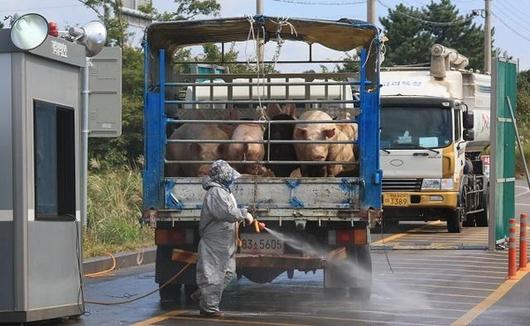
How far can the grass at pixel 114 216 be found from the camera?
593 inches

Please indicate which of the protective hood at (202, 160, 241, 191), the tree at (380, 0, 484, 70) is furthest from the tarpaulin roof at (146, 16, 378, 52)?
the tree at (380, 0, 484, 70)

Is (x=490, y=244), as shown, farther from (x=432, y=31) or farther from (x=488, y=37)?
(x=432, y=31)

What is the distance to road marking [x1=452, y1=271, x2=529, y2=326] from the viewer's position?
366 inches

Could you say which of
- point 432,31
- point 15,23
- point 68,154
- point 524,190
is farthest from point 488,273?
point 432,31

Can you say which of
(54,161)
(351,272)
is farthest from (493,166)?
(54,161)

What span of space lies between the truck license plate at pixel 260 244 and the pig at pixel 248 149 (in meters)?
0.74

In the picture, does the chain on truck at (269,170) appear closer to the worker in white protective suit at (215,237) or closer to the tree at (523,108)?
the worker in white protective suit at (215,237)

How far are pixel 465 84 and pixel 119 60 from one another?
9600mm

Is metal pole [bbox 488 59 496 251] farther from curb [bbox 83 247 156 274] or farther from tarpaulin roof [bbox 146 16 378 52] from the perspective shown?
curb [bbox 83 247 156 274]

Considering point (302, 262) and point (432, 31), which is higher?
point (432, 31)

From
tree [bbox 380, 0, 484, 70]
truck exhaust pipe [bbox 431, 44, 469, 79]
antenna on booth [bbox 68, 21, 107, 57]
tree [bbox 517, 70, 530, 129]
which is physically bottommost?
antenna on booth [bbox 68, 21, 107, 57]

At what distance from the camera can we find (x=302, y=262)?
9734 millimetres

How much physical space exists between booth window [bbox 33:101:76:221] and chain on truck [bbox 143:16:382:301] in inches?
44.0

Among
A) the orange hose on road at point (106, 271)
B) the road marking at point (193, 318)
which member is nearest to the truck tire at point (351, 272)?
the road marking at point (193, 318)
